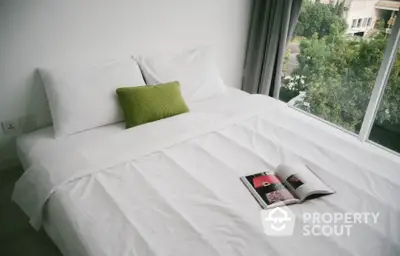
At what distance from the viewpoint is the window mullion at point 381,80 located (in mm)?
2189

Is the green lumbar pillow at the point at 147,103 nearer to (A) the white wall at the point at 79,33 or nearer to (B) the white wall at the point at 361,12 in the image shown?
(A) the white wall at the point at 79,33

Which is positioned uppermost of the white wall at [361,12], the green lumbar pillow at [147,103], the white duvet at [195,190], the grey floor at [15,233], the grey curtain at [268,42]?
the white wall at [361,12]

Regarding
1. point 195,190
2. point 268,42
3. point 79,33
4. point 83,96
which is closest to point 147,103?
point 83,96

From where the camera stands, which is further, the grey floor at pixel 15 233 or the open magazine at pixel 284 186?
the grey floor at pixel 15 233

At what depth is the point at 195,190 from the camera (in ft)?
4.79

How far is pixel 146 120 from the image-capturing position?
2004 mm

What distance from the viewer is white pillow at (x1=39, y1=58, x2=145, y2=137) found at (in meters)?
1.88

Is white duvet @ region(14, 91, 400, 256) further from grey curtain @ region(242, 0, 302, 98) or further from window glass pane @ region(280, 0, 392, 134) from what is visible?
grey curtain @ region(242, 0, 302, 98)

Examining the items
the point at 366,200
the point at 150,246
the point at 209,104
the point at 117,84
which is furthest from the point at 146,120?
the point at 366,200

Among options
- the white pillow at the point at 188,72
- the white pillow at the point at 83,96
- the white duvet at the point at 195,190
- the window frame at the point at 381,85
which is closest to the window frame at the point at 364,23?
the window frame at the point at 381,85

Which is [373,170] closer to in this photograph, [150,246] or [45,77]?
[150,246]

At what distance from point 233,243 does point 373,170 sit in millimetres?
1003

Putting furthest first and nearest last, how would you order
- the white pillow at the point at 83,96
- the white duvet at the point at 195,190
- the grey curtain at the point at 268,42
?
the grey curtain at the point at 268,42
the white pillow at the point at 83,96
the white duvet at the point at 195,190

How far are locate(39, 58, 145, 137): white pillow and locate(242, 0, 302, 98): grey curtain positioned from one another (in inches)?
58.6
